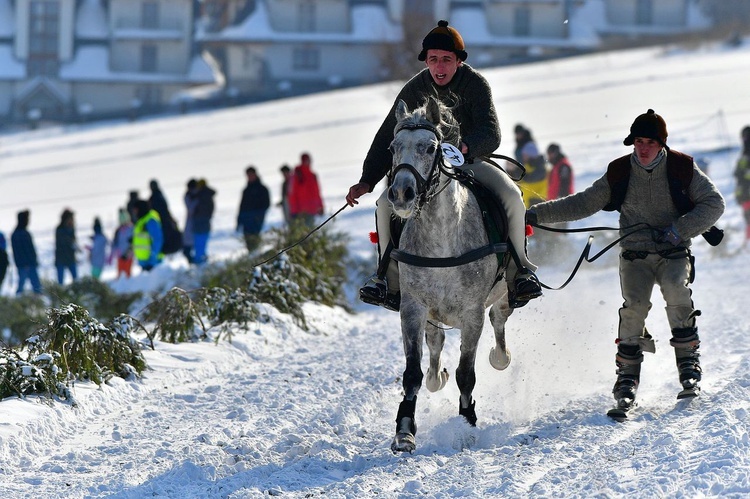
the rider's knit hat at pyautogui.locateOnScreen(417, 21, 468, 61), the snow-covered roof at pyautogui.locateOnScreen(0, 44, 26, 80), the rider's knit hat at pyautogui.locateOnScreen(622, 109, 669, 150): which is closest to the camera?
the rider's knit hat at pyautogui.locateOnScreen(417, 21, 468, 61)

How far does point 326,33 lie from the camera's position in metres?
70.9

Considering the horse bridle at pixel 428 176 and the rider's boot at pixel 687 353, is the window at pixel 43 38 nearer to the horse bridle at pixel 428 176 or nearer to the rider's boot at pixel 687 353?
the rider's boot at pixel 687 353

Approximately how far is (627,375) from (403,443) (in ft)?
6.51

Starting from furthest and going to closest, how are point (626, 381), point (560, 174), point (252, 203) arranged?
point (252, 203) < point (560, 174) < point (626, 381)

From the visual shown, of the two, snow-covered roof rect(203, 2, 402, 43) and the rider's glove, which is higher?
snow-covered roof rect(203, 2, 402, 43)

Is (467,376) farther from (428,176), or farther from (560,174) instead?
(560,174)

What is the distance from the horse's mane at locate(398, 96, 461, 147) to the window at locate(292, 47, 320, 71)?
2555 inches

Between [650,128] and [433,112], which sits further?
[650,128]

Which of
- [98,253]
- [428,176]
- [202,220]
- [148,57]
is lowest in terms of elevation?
[98,253]

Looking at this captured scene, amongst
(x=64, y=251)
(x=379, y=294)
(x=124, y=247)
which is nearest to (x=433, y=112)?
(x=379, y=294)

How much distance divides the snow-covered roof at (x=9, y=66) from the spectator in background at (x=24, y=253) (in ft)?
174

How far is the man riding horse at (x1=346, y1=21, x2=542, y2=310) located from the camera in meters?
7.45

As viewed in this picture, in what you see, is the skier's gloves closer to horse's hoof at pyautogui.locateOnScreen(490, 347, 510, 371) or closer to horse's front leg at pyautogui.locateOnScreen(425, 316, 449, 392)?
horse's hoof at pyautogui.locateOnScreen(490, 347, 510, 371)

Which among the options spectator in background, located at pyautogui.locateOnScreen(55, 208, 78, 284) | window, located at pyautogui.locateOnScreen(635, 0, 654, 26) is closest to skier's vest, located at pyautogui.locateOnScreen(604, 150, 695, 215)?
spectator in background, located at pyautogui.locateOnScreen(55, 208, 78, 284)
